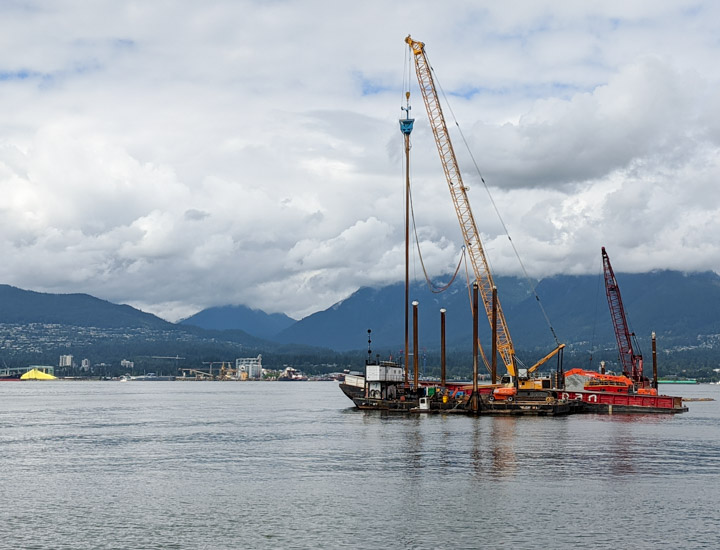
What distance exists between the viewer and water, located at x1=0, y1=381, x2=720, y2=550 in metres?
48.2

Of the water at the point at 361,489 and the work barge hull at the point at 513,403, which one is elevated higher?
the work barge hull at the point at 513,403

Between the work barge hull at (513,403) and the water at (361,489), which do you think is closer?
the water at (361,489)

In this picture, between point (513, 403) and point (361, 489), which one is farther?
point (513, 403)

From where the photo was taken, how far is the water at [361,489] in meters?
48.2

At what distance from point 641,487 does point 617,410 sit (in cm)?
9370

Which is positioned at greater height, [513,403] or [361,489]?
[513,403]

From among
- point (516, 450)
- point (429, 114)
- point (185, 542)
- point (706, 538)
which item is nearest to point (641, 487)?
point (706, 538)

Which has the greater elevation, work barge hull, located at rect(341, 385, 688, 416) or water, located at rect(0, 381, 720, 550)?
work barge hull, located at rect(341, 385, 688, 416)

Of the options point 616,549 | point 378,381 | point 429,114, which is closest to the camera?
point 616,549

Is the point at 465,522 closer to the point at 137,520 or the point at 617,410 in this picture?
the point at 137,520

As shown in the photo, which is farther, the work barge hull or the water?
the work barge hull

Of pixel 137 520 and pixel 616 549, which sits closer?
pixel 616 549

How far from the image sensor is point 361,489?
2463 inches

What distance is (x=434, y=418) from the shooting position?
132m
